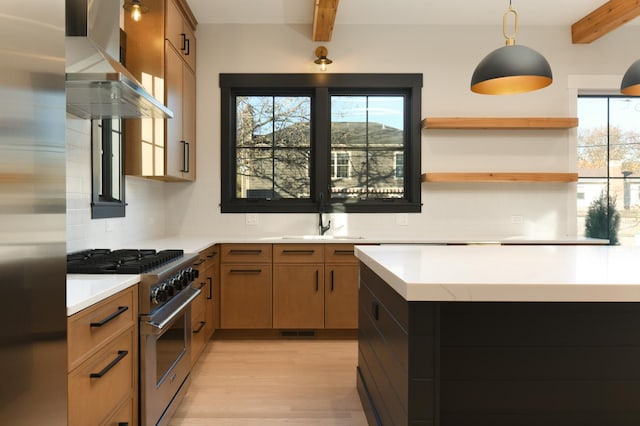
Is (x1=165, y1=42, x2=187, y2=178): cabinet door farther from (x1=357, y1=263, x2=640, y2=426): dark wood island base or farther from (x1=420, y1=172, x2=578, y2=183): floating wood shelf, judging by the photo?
(x1=357, y1=263, x2=640, y2=426): dark wood island base

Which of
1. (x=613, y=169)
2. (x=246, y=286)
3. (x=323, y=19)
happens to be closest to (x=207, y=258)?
(x=246, y=286)

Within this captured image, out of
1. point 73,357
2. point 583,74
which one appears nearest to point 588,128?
point 583,74

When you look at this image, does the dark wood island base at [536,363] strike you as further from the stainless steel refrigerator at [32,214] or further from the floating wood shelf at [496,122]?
the floating wood shelf at [496,122]

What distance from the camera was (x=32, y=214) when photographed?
890mm

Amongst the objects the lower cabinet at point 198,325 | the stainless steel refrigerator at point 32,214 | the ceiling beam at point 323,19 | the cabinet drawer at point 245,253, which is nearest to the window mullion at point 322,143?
the ceiling beam at point 323,19

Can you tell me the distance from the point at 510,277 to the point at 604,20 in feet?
12.1

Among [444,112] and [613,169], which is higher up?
[444,112]

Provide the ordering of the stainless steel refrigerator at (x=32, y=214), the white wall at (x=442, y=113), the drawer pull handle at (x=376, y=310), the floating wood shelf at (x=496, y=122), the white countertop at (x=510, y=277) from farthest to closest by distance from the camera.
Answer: the white wall at (x=442, y=113)
the floating wood shelf at (x=496, y=122)
the drawer pull handle at (x=376, y=310)
the white countertop at (x=510, y=277)
the stainless steel refrigerator at (x=32, y=214)

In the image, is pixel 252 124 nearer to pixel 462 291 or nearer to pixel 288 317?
pixel 288 317

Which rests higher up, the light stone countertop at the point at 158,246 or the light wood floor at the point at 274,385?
the light stone countertop at the point at 158,246

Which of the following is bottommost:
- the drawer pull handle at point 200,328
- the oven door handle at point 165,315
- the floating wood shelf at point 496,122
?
the drawer pull handle at point 200,328

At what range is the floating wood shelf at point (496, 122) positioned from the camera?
408 cm

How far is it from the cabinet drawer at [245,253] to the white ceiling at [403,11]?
7.03ft

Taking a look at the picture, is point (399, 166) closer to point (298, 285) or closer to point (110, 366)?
point (298, 285)
